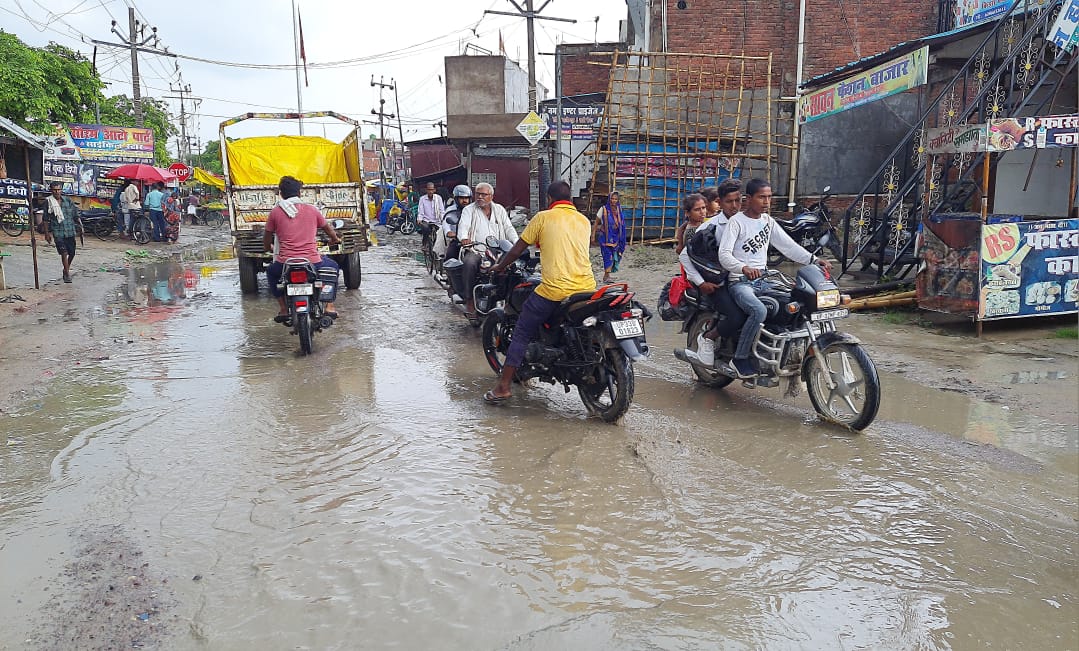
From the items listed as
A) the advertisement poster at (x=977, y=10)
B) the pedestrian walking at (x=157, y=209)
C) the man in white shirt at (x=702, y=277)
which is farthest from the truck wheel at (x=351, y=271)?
the pedestrian walking at (x=157, y=209)

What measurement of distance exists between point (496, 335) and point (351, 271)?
6.51 metres

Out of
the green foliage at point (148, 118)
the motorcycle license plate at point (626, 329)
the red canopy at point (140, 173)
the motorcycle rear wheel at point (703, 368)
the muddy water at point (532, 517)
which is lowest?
the muddy water at point (532, 517)

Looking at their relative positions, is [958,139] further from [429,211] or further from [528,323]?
[429,211]

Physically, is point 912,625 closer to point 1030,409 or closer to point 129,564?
point 129,564

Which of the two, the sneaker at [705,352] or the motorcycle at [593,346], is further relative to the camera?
the sneaker at [705,352]

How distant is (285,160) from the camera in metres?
14.0

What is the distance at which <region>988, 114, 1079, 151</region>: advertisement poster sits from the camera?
7727 mm

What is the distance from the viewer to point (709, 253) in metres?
6.01

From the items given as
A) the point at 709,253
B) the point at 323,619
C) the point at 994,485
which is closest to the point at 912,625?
the point at 994,485

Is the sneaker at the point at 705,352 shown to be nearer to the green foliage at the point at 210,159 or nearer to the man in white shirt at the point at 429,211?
the man in white shirt at the point at 429,211

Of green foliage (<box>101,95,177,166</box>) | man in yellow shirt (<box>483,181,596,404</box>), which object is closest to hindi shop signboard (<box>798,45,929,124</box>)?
man in yellow shirt (<box>483,181,596,404</box>)

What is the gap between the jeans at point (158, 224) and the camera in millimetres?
23547

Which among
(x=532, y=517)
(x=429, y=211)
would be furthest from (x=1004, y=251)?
(x=429, y=211)

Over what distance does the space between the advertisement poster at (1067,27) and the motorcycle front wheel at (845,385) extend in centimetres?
628
